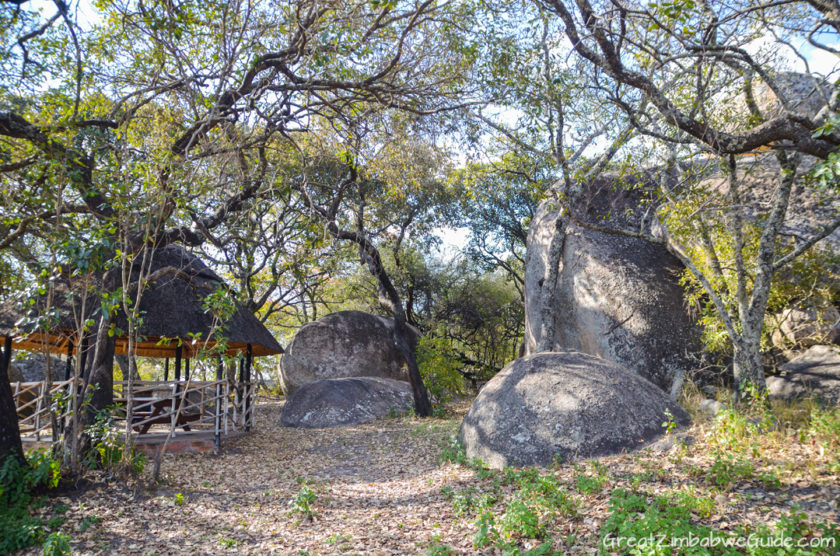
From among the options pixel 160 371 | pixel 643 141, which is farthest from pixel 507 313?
pixel 160 371

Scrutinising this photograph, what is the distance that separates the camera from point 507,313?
2034 cm

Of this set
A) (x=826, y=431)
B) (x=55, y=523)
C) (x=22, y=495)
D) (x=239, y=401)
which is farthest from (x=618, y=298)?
(x=22, y=495)

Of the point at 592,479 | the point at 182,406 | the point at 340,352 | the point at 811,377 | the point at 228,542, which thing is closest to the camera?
the point at 228,542

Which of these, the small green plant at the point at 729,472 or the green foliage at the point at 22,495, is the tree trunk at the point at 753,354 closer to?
the small green plant at the point at 729,472

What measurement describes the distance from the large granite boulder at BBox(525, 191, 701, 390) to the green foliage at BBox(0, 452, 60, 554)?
29.8 feet

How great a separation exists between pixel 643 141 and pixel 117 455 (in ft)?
Result: 32.1

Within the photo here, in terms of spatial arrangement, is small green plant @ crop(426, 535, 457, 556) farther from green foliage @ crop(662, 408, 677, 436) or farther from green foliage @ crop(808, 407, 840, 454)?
green foliage @ crop(808, 407, 840, 454)

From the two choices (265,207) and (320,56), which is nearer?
(320,56)

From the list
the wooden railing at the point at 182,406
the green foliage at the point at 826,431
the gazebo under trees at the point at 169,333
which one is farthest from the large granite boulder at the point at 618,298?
the wooden railing at the point at 182,406

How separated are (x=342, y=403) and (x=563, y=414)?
811 centimetres

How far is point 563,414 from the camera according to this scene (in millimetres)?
6980

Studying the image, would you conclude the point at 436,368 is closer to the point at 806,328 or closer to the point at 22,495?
the point at 806,328

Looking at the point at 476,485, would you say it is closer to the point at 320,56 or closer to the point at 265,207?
the point at 320,56

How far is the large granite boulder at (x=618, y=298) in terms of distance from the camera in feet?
36.0
